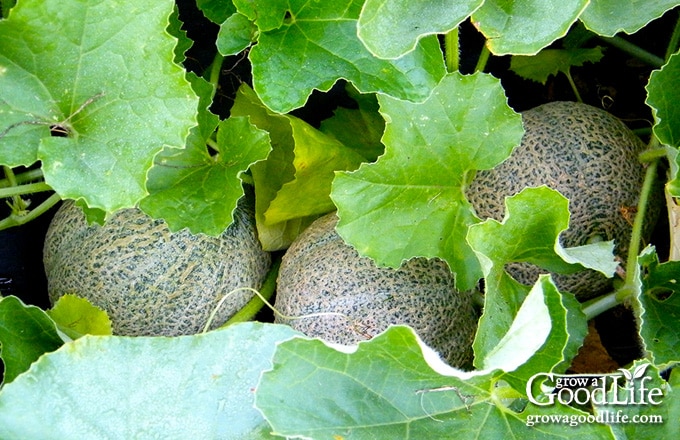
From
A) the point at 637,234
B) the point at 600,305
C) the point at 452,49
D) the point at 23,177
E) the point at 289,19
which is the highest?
the point at 289,19

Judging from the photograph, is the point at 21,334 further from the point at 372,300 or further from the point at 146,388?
the point at 372,300

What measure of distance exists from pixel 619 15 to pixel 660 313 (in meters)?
0.39

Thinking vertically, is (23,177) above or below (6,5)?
below

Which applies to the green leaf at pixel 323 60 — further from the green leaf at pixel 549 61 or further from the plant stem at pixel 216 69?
the green leaf at pixel 549 61

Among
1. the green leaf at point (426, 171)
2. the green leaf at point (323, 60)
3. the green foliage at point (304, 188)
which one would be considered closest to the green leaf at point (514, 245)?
the green foliage at point (304, 188)

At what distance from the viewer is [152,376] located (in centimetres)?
104

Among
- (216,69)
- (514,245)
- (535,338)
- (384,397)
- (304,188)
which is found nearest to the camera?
(535,338)

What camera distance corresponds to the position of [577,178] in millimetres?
1268

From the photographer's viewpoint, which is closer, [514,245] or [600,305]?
[514,245]

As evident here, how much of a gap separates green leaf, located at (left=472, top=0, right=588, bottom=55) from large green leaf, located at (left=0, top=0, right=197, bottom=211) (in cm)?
37

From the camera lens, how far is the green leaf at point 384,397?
0.97 metres

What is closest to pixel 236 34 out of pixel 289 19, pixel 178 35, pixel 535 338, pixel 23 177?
Result: pixel 289 19

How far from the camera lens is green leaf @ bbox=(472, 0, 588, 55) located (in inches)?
41.5

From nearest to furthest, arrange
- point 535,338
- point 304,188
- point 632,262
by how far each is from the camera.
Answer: point 535,338, point 632,262, point 304,188
